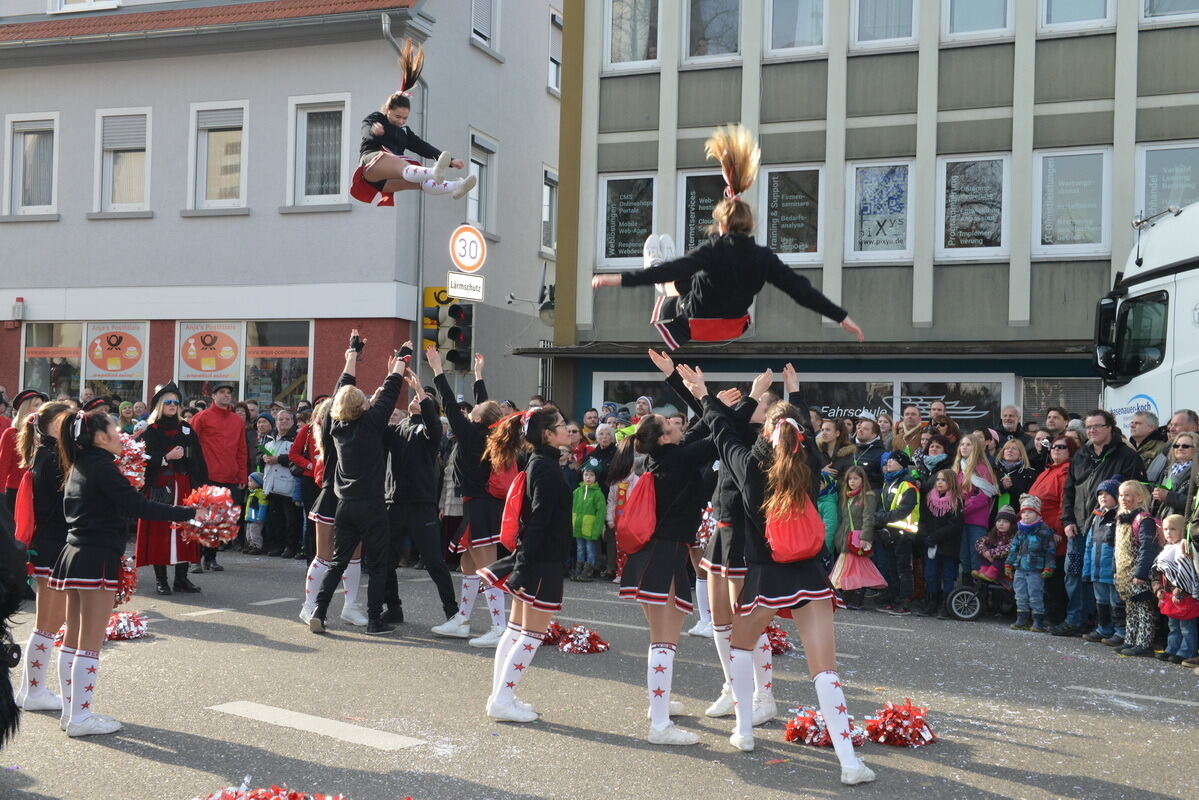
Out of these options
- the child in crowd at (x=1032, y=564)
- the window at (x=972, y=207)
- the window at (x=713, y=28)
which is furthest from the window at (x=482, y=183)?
the child in crowd at (x=1032, y=564)

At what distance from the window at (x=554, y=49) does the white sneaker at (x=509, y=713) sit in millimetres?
20883

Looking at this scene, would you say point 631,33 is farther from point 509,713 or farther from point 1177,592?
point 509,713

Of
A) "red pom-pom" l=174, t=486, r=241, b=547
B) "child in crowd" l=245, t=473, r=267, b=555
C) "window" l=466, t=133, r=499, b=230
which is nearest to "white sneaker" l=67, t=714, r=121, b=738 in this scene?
"red pom-pom" l=174, t=486, r=241, b=547

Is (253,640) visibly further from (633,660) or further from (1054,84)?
(1054,84)

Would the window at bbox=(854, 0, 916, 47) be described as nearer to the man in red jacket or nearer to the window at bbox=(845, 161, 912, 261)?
the window at bbox=(845, 161, 912, 261)

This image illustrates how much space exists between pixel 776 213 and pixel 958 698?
1258 centimetres

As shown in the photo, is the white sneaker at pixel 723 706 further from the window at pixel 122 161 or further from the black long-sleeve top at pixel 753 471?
the window at pixel 122 161

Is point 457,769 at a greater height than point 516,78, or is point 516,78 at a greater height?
point 516,78

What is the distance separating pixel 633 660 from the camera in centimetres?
908

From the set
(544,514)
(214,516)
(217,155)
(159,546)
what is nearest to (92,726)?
(214,516)

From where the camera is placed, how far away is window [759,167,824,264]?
19375 millimetres

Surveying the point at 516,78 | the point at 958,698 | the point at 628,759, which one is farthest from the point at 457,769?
the point at 516,78

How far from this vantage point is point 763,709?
23.9 ft

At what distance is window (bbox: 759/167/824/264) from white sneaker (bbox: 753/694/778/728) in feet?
42.1
